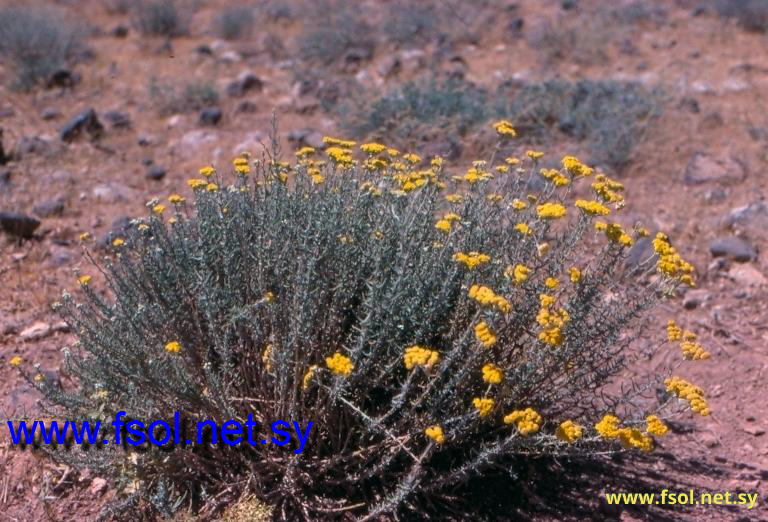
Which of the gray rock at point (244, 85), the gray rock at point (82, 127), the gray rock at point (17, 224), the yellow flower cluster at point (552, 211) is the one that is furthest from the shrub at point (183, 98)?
the yellow flower cluster at point (552, 211)

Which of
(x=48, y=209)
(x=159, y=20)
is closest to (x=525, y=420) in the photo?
(x=48, y=209)

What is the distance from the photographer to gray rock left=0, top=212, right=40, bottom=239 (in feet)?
18.0

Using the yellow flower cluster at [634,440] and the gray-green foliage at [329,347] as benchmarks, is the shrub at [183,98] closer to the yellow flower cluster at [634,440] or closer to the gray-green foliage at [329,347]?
the gray-green foliage at [329,347]

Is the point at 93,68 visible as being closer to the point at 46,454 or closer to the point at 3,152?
the point at 3,152

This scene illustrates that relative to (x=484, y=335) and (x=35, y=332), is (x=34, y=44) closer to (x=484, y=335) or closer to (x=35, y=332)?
(x=35, y=332)

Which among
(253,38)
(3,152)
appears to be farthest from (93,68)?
(3,152)

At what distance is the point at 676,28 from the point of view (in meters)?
12.1

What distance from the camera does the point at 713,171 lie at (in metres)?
6.86

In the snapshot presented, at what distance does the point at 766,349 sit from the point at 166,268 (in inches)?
148

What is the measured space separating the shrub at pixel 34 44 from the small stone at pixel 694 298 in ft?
25.7

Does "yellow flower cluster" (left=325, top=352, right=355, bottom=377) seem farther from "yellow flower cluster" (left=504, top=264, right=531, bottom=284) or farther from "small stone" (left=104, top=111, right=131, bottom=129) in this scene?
"small stone" (left=104, top=111, right=131, bottom=129)

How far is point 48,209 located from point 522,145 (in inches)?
167

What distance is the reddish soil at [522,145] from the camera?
381 cm

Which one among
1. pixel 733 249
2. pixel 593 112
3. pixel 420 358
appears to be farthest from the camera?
pixel 593 112
